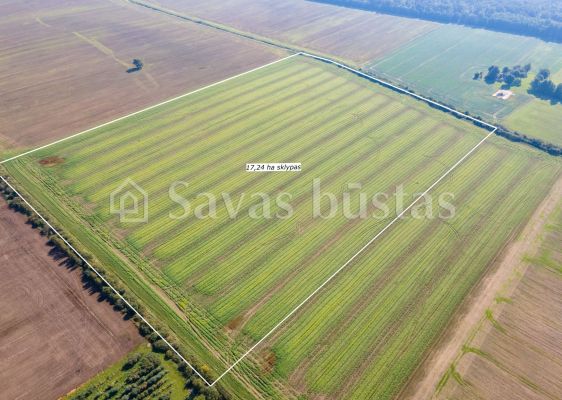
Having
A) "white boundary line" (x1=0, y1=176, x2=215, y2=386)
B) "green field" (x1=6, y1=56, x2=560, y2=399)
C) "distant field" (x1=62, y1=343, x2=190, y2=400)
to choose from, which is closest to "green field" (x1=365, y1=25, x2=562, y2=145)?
"green field" (x1=6, y1=56, x2=560, y2=399)

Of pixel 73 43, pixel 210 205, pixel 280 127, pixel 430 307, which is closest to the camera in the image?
pixel 430 307

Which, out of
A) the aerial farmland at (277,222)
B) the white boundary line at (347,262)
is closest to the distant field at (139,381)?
the aerial farmland at (277,222)

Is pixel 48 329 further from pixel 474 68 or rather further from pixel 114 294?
pixel 474 68

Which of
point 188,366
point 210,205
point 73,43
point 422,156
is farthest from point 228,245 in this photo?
point 73,43

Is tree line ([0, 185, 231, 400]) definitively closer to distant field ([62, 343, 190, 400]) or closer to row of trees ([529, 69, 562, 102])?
distant field ([62, 343, 190, 400])

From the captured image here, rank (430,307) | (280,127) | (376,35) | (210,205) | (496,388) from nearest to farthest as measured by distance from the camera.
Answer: (496,388), (430,307), (210,205), (280,127), (376,35)

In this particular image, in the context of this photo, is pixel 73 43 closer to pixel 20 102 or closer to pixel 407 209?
pixel 20 102

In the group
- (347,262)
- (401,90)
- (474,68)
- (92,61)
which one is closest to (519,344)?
(347,262)
